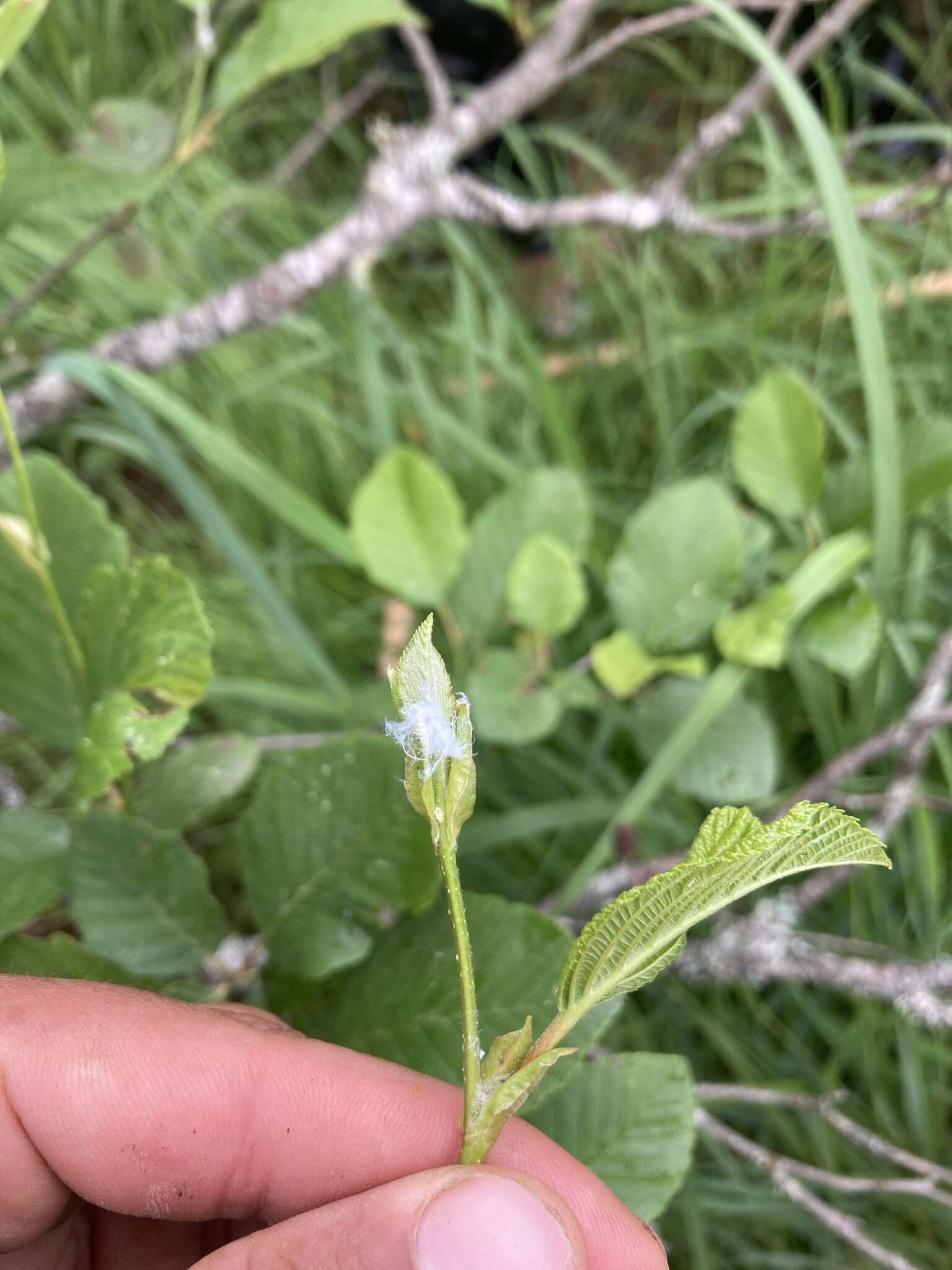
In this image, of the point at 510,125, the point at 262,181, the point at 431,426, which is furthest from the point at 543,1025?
the point at 262,181

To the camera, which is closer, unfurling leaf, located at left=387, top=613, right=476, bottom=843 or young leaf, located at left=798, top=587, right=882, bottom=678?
unfurling leaf, located at left=387, top=613, right=476, bottom=843

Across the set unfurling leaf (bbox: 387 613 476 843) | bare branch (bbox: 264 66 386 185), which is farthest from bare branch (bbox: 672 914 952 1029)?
bare branch (bbox: 264 66 386 185)

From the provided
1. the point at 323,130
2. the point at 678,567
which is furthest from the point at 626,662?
the point at 323,130

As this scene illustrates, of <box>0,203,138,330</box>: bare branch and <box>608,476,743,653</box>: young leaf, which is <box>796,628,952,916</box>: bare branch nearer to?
<box>608,476,743,653</box>: young leaf

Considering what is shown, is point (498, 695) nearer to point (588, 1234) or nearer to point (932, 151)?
point (588, 1234)

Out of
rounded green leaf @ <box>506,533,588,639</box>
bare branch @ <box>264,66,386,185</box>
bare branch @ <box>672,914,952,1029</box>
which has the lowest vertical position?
bare branch @ <box>672,914,952,1029</box>

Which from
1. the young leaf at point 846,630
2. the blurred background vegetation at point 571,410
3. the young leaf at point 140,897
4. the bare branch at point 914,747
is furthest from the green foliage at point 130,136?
→ the bare branch at point 914,747
